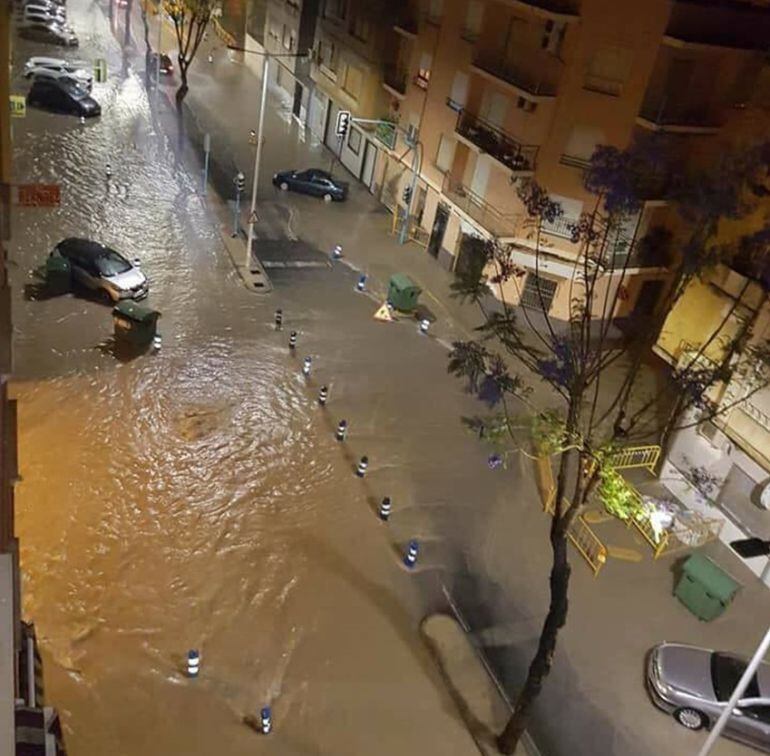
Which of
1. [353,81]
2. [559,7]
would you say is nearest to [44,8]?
[353,81]

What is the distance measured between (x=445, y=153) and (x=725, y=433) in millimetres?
→ 16431

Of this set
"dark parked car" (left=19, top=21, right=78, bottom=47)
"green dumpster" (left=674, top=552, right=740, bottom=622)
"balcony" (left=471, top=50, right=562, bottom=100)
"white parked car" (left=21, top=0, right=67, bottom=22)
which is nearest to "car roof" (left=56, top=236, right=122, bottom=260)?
"balcony" (left=471, top=50, right=562, bottom=100)

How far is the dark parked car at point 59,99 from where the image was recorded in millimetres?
38125

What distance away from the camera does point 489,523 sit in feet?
62.4

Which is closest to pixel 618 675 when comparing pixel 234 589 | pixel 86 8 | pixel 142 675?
pixel 234 589

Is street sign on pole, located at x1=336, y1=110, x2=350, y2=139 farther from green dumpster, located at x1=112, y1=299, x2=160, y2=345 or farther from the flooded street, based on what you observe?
green dumpster, located at x1=112, y1=299, x2=160, y2=345

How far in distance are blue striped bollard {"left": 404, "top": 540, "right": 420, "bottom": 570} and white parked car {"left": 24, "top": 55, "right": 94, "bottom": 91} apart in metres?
32.8

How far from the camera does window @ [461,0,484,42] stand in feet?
92.3

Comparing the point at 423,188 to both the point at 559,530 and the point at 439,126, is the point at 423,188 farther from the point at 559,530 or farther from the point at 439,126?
the point at 559,530

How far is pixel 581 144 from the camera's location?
25.5 meters

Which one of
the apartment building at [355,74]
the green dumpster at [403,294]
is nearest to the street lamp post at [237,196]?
the apartment building at [355,74]

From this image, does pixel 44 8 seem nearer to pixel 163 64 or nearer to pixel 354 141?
pixel 163 64

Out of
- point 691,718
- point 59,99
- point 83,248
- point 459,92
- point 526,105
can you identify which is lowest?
point 691,718

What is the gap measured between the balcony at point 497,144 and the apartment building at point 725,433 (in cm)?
838
